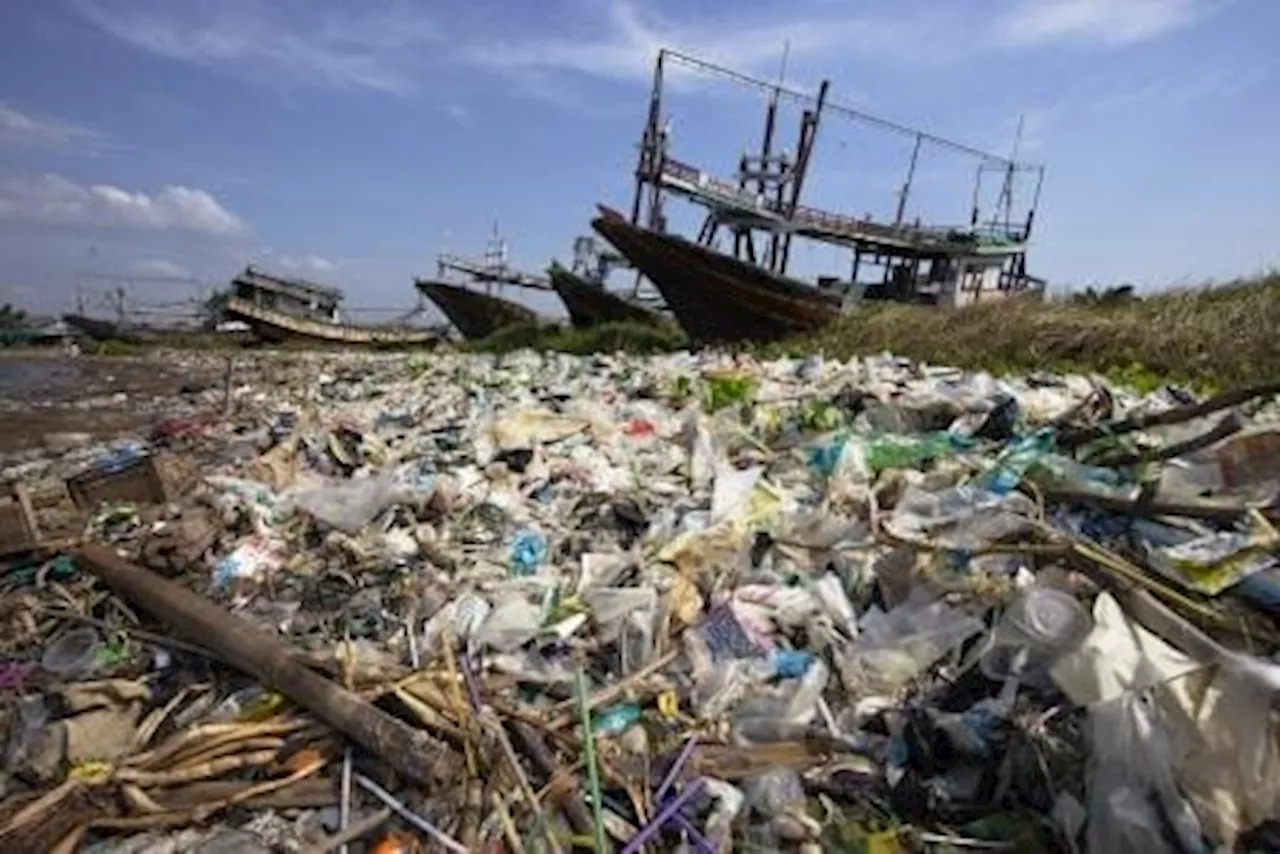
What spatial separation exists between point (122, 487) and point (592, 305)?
1391cm

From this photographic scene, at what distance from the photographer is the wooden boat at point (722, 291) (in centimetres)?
1362

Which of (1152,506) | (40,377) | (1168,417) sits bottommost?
(40,377)

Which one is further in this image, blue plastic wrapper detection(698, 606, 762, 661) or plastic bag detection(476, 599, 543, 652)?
plastic bag detection(476, 599, 543, 652)

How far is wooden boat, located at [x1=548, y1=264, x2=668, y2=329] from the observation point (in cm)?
1780

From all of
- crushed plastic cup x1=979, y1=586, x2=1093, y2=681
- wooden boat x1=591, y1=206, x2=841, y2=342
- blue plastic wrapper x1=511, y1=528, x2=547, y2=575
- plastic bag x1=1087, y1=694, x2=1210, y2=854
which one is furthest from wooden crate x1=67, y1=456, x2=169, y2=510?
wooden boat x1=591, y1=206, x2=841, y2=342

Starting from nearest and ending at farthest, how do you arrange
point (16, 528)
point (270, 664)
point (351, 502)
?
point (270, 664), point (16, 528), point (351, 502)

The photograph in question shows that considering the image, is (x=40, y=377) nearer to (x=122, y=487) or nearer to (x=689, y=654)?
(x=122, y=487)

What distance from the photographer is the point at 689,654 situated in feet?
9.51

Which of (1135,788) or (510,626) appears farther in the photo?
(510,626)

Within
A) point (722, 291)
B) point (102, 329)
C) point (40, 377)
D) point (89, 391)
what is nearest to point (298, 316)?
point (102, 329)

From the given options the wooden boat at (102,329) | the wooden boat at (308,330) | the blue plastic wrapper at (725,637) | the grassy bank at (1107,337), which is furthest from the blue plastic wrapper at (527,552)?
the wooden boat at (102,329)

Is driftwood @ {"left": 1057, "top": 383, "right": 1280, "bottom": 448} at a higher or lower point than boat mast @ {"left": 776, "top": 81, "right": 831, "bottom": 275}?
lower

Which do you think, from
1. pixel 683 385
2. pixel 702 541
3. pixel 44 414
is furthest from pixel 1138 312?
pixel 44 414

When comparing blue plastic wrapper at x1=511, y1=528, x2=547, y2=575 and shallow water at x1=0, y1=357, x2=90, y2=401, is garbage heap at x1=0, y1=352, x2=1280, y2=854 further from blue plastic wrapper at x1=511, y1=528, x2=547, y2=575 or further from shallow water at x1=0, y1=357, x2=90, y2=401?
shallow water at x1=0, y1=357, x2=90, y2=401
